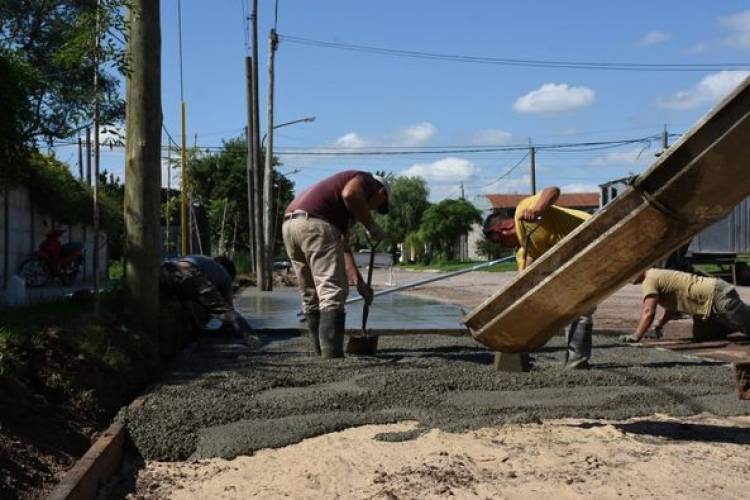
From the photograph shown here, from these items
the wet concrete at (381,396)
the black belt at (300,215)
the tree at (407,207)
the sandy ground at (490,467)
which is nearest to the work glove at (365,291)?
the wet concrete at (381,396)

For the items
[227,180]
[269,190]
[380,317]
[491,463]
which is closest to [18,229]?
[269,190]

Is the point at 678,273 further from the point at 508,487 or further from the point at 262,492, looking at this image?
the point at 262,492

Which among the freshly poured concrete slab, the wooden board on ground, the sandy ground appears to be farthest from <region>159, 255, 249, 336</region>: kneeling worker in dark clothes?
the wooden board on ground

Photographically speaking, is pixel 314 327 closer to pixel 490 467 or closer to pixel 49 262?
pixel 490 467

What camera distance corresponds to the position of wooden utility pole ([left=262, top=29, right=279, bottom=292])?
61.0 feet

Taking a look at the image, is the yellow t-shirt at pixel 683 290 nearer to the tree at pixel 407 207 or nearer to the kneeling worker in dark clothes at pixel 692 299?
the kneeling worker in dark clothes at pixel 692 299

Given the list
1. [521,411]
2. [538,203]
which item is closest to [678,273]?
[538,203]

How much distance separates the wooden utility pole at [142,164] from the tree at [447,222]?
56441 millimetres

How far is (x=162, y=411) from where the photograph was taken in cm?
420

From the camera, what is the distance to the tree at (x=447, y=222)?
62719mm

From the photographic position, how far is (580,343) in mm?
5801

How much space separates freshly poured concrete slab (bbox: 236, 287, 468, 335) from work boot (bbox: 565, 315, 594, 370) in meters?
2.22

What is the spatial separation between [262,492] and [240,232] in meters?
37.4

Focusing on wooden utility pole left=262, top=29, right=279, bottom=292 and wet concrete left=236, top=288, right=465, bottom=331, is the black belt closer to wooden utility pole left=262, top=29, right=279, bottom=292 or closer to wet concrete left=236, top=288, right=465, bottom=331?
wet concrete left=236, top=288, right=465, bottom=331
